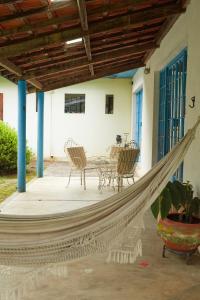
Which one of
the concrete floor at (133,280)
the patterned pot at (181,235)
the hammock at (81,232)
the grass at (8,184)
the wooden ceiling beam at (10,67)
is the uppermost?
the wooden ceiling beam at (10,67)

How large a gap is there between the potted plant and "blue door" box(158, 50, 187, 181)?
115 cm

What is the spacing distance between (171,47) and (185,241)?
8.91 feet

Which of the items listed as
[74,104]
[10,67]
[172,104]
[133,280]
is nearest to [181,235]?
[133,280]

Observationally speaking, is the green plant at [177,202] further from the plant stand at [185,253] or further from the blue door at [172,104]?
the blue door at [172,104]

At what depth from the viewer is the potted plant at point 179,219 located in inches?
110

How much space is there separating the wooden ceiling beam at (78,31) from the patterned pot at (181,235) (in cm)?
212

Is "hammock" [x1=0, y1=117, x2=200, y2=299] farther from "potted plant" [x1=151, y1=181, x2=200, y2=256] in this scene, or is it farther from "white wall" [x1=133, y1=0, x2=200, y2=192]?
"white wall" [x1=133, y1=0, x2=200, y2=192]

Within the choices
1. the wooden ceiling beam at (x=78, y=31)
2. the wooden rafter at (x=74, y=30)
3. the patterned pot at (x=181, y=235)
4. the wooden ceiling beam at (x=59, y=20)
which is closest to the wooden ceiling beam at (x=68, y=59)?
the wooden rafter at (x=74, y=30)

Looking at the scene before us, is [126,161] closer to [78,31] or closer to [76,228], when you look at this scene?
[78,31]

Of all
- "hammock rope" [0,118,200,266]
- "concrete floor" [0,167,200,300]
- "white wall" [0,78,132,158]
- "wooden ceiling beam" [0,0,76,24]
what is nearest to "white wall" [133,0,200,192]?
"concrete floor" [0,167,200,300]

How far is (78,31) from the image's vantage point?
364 cm

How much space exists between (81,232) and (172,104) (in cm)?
324

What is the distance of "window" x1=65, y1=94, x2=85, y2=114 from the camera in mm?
10852

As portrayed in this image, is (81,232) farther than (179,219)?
No
